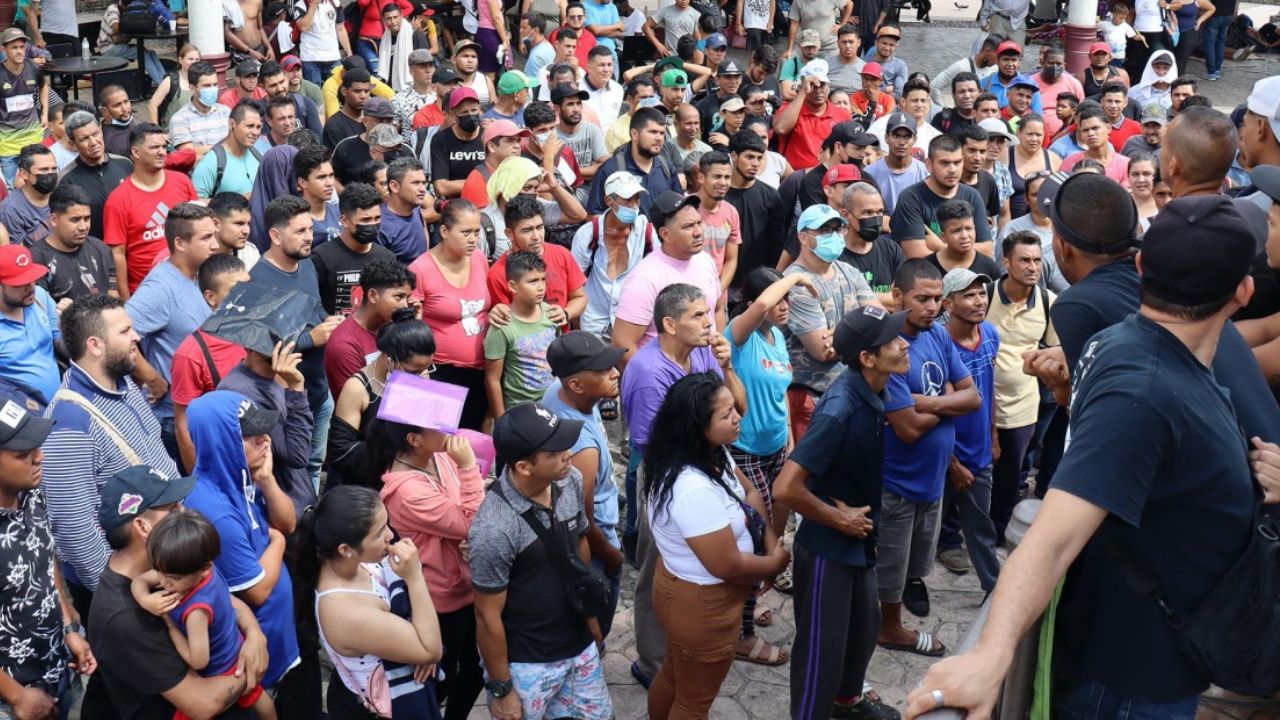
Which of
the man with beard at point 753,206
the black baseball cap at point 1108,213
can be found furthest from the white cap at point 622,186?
the black baseball cap at point 1108,213

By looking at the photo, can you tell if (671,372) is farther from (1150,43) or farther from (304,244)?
(1150,43)

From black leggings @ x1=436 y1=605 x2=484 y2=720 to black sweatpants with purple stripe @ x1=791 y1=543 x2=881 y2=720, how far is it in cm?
131

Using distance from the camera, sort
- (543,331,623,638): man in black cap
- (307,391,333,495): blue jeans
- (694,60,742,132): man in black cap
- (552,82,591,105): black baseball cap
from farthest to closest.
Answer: (694,60,742,132): man in black cap, (552,82,591,105): black baseball cap, (307,391,333,495): blue jeans, (543,331,623,638): man in black cap

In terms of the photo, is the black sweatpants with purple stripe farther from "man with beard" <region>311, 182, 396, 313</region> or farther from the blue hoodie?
"man with beard" <region>311, 182, 396, 313</region>

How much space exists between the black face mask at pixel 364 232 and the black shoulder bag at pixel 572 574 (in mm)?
2981

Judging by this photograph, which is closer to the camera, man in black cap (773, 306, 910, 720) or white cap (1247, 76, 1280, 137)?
white cap (1247, 76, 1280, 137)

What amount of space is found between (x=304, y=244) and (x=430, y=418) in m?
2.27

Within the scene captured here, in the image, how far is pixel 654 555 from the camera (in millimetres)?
5352

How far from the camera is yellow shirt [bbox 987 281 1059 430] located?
7.17 m

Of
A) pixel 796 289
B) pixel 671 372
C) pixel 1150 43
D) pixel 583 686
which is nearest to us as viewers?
pixel 583 686

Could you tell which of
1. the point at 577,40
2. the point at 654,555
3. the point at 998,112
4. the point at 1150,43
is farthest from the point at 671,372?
the point at 1150,43

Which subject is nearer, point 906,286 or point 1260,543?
point 1260,543

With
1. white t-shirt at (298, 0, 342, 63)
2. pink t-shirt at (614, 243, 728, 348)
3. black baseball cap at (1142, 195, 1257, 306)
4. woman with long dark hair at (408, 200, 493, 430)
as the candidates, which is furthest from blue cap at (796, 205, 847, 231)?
white t-shirt at (298, 0, 342, 63)

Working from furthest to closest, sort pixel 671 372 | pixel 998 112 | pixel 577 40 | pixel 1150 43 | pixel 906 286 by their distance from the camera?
pixel 1150 43
pixel 577 40
pixel 998 112
pixel 906 286
pixel 671 372
